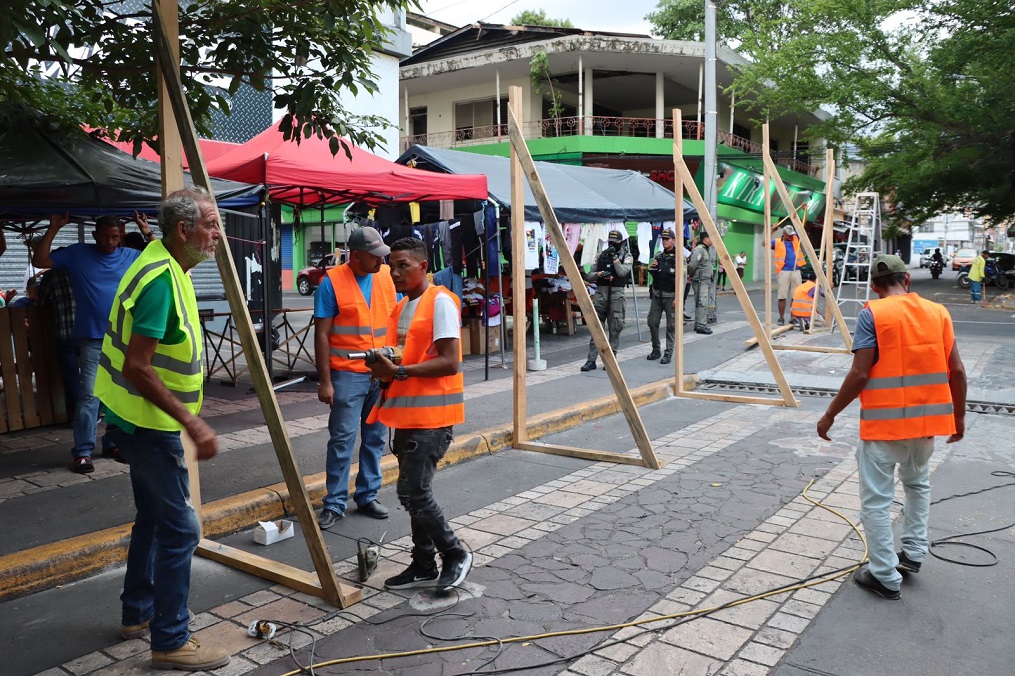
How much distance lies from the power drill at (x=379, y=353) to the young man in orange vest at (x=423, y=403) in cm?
3

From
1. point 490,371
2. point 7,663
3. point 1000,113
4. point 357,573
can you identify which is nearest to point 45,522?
point 7,663

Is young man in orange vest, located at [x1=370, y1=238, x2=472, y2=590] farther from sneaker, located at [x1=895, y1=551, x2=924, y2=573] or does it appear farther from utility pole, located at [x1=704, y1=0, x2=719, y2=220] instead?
utility pole, located at [x1=704, y1=0, x2=719, y2=220]

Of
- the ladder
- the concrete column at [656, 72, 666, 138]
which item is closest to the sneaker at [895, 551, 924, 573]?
the ladder

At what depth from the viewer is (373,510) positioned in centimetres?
534

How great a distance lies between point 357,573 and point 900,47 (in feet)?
72.8

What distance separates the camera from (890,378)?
13.2ft

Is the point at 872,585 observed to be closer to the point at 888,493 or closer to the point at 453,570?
the point at 888,493

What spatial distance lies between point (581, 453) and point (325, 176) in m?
4.37

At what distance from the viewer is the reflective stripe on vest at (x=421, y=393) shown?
400 cm

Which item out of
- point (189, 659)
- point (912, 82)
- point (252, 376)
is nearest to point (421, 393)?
point (252, 376)

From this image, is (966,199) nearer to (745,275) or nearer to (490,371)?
(745,275)

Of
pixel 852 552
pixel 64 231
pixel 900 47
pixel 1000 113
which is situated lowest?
pixel 852 552

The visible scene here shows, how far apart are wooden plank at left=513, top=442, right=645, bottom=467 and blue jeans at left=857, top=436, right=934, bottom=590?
8.54 ft

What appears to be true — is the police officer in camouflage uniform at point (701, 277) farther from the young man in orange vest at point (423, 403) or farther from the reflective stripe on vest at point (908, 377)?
the young man in orange vest at point (423, 403)
